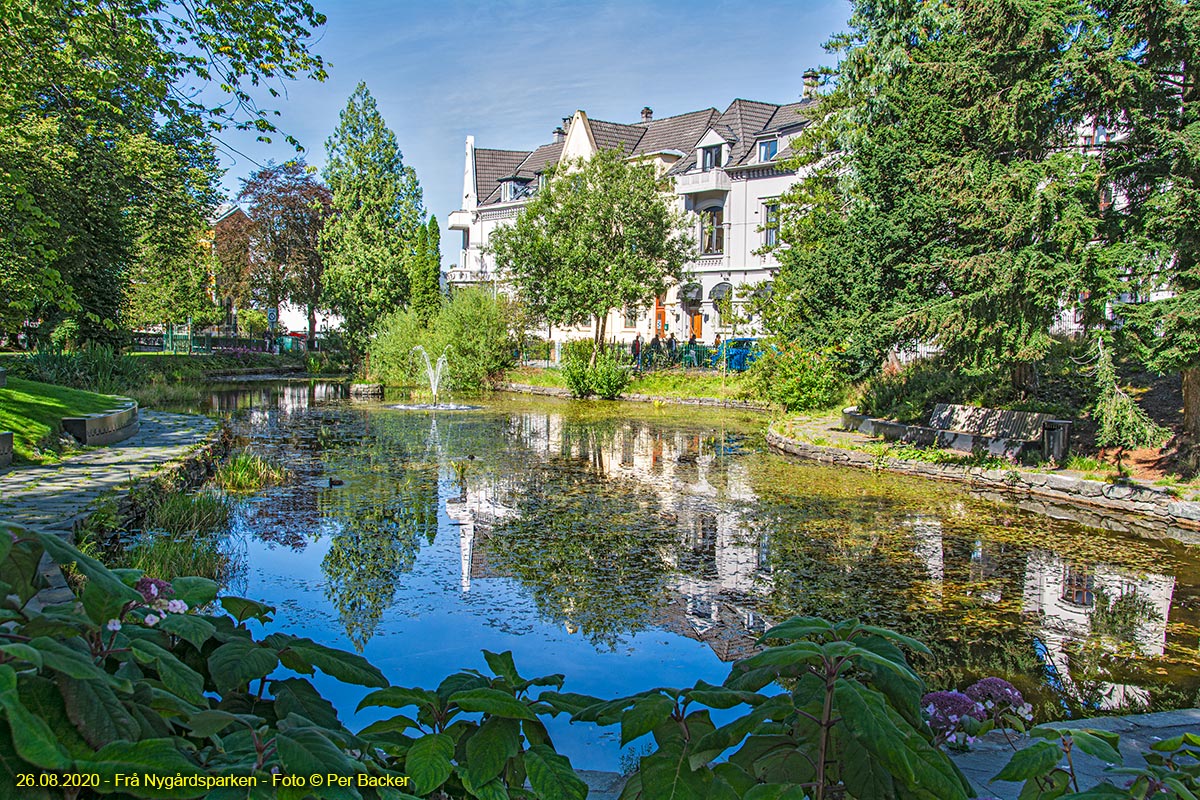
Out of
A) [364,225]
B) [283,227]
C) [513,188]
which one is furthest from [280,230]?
[513,188]

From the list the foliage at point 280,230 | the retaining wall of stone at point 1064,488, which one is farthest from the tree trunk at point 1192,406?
the foliage at point 280,230

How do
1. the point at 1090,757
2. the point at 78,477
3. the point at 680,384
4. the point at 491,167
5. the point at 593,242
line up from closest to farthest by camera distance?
the point at 1090,757 → the point at 78,477 → the point at 680,384 → the point at 593,242 → the point at 491,167

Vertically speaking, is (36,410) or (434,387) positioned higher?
(36,410)

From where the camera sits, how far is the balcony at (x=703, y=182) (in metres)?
42.8

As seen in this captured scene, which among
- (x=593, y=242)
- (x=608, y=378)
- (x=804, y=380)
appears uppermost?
(x=593, y=242)

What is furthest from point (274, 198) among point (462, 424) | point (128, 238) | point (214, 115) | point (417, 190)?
point (214, 115)

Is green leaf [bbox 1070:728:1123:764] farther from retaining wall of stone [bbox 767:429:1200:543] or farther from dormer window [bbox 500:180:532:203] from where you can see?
dormer window [bbox 500:180:532:203]

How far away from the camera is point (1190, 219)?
39.0 ft

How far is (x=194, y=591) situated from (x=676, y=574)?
646 centimetres

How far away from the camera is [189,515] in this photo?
995cm

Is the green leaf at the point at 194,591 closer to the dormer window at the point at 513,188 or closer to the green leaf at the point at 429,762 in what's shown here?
the green leaf at the point at 429,762

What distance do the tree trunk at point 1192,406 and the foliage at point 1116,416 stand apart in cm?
86

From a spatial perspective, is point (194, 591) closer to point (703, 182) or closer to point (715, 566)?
point (715, 566)

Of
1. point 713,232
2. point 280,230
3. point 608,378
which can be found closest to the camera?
point 608,378
